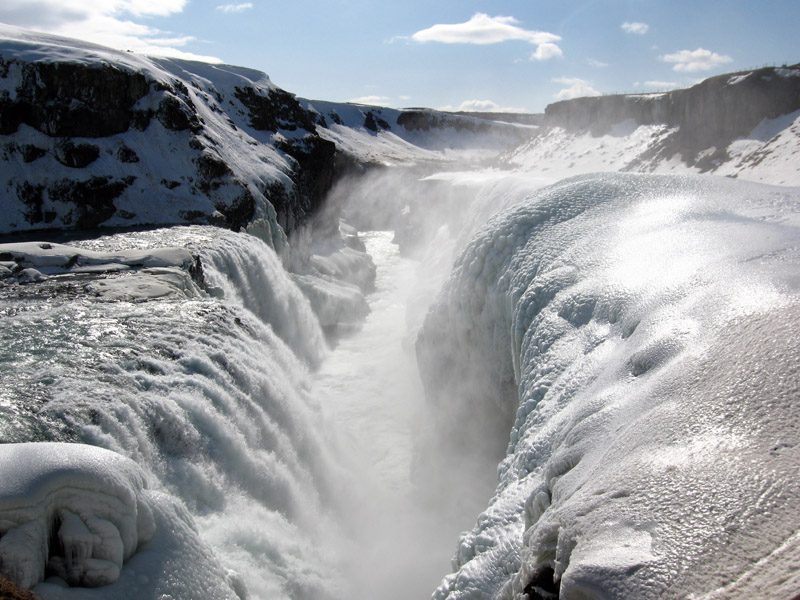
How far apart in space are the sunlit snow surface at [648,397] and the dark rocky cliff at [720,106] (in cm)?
1739

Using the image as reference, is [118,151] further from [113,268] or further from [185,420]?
[185,420]

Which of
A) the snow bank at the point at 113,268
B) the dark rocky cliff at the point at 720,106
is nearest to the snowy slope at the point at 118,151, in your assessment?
the snow bank at the point at 113,268

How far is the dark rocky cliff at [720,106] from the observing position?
19.2 meters

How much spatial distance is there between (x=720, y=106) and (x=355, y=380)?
19.6 meters

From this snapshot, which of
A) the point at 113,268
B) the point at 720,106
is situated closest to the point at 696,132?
the point at 720,106

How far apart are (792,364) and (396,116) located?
196 feet

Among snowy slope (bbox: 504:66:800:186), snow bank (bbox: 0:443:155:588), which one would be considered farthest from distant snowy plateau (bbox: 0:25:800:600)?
snowy slope (bbox: 504:66:800:186)

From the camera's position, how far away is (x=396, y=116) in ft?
191

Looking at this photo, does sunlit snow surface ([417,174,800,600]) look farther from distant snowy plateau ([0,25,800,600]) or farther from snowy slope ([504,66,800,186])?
snowy slope ([504,66,800,186])

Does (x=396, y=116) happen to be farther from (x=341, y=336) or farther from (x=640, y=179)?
(x=640, y=179)

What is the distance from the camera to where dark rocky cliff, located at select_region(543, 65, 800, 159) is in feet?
62.8

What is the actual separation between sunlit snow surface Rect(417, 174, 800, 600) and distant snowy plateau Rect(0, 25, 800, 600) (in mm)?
15

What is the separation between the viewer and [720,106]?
21.3 meters

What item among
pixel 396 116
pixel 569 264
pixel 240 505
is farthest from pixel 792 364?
pixel 396 116
